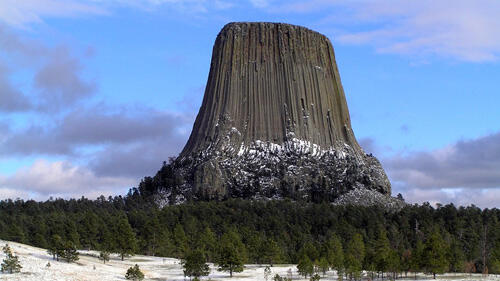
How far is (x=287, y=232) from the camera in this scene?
11875 centimetres

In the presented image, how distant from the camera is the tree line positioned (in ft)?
269

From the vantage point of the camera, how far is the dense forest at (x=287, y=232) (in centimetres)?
8669

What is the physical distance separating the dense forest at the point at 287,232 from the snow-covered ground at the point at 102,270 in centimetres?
238

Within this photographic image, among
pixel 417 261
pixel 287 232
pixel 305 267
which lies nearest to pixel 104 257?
pixel 305 267

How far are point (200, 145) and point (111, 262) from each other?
89.6m

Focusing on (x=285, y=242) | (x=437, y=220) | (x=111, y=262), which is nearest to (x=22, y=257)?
(x=111, y=262)

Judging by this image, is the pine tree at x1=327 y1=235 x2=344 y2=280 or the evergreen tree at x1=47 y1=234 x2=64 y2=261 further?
the pine tree at x1=327 y1=235 x2=344 y2=280

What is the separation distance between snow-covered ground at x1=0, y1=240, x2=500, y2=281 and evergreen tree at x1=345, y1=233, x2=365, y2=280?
2.47m

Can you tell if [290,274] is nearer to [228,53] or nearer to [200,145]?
[200,145]

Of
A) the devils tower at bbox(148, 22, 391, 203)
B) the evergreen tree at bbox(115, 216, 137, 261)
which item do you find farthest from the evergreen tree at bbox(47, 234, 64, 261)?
the devils tower at bbox(148, 22, 391, 203)

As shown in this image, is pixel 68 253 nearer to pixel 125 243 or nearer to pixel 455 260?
pixel 125 243

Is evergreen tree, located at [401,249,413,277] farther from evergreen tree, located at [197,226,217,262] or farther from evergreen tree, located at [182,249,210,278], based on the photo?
evergreen tree, located at [197,226,217,262]

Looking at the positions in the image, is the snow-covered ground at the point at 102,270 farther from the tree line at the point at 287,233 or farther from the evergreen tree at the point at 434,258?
the tree line at the point at 287,233

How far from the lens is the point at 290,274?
78750 millimetres
